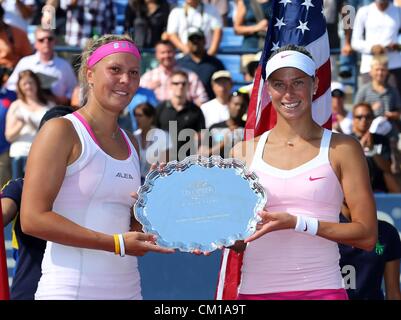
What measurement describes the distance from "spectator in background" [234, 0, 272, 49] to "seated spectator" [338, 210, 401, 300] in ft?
20.3

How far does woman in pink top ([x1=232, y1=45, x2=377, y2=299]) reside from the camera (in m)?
4.07

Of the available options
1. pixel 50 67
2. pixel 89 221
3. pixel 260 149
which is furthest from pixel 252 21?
pixel 89 221

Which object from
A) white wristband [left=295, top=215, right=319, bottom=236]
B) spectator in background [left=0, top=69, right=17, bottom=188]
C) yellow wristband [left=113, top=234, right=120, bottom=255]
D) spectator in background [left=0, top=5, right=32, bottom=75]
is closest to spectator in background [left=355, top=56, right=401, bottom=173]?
spectator in background [left=0, top=69, right=17, bottom=188]

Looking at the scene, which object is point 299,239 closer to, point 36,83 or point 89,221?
point 89,221

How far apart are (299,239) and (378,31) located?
6.89 m

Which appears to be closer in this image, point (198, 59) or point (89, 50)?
point (89, 50)

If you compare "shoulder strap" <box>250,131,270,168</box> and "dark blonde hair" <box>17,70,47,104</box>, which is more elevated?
"shoulder strap" <box>250,131,270,168</box>

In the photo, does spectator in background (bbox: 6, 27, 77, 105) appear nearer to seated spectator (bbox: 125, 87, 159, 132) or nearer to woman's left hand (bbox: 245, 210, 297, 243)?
seated spectator (bbox: 125, 87, 159, 132)

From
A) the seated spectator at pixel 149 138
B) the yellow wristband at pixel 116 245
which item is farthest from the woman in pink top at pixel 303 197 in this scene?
the seated spectator at pixel 149 138

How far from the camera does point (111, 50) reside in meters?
4.07

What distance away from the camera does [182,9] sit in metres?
11.1
